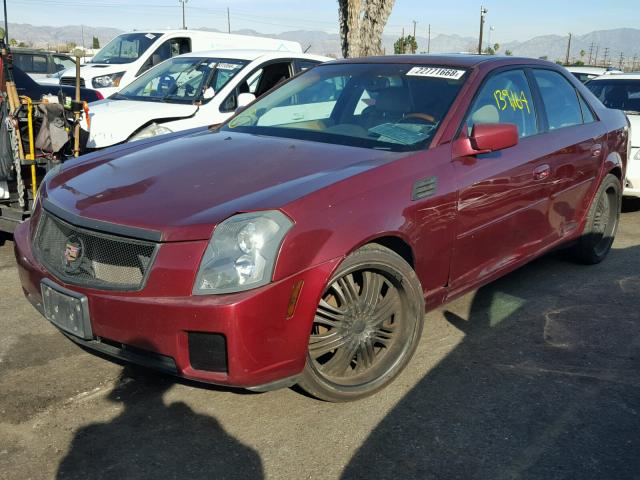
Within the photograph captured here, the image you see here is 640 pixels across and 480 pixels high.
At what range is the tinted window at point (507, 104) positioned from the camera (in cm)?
394

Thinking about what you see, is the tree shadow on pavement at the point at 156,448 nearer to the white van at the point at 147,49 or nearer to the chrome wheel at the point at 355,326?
the chrome wheel at the point at 355,326

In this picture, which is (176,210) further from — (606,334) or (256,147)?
(606,334)

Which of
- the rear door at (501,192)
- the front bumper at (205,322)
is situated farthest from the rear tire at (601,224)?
the front bumper at (205,322)

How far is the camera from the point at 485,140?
141 inches

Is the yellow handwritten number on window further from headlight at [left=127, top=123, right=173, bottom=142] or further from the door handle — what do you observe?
headlight at [left=127, top=123, right=173, bottom=142]

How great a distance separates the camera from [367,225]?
301cm

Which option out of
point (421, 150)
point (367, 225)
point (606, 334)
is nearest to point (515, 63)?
point (421, 150)

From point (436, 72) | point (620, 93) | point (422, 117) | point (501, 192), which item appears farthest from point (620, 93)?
point (422, 117)

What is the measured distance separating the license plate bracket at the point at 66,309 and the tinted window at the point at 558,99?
10.5 feet

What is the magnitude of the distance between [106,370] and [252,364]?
1.17 m

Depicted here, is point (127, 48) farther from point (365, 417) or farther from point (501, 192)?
point (365, 417)

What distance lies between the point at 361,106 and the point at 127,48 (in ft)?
36.4

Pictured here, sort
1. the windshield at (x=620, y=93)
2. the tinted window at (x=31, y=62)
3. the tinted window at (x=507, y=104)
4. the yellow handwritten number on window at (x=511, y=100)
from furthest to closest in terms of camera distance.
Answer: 1. the tinted window at (x=31, y=62)
2. the windshield at (x=620, y=93)
3. the yellow handwritten number on window at (x=511, y=100)
4. the tinted window at (x=507, y=104)

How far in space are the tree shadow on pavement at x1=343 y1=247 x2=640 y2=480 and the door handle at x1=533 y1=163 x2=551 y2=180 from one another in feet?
2.93
